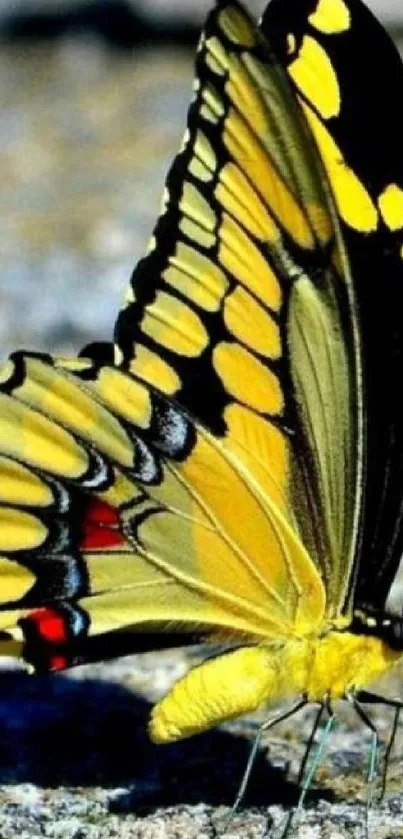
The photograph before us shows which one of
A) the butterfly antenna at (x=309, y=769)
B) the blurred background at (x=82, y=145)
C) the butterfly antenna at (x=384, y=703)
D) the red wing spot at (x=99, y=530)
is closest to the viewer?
the butterfly antenna at (x=309, y=769)

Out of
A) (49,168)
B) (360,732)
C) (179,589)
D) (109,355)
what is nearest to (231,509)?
(179,589)

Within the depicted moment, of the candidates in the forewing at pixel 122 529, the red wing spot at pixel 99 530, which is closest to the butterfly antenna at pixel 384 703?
Answer: the forewing at pixel 122 529

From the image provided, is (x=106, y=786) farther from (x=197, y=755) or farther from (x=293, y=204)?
(x=293, y=204)

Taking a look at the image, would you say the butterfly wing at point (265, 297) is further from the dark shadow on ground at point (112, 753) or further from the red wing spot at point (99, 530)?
the dark shadow on ground at point (112, 753)

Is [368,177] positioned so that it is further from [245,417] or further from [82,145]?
[82,145]

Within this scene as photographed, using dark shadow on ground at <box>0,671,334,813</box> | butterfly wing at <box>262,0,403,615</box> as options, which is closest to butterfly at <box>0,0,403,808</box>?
butterfly wing at <box>262,0,403,615</box>

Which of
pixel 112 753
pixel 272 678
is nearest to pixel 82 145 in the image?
pixel 112 753

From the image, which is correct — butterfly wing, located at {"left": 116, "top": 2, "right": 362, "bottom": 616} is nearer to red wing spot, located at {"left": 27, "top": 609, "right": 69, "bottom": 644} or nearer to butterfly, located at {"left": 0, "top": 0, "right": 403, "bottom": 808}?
butterfly, located at {"left": 0, "top": 0, "right": 403, "bottom": 808}

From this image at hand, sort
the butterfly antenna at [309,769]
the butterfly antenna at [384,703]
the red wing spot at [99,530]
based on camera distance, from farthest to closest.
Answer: the red wing spot at [99,530]
the butterfly antenna at [384,703]
the butterfly antenna at [309,769]

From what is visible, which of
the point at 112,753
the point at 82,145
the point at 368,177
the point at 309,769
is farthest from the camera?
the point at 82,145
